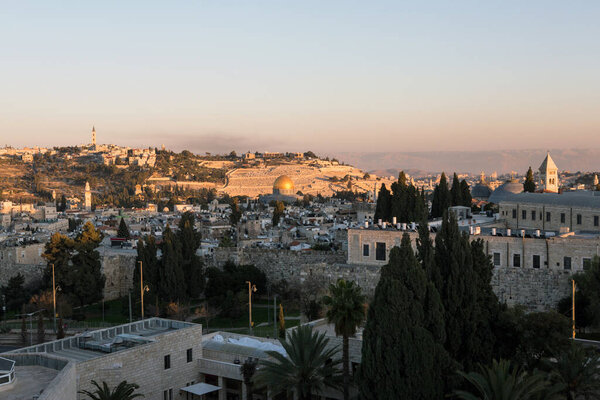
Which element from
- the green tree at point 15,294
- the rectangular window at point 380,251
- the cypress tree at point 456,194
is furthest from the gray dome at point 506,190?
the green tree at point 15,294

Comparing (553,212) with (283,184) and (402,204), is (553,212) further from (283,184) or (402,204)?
(283,184)

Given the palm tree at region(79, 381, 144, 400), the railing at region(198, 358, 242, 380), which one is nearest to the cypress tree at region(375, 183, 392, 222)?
the railing at region(198, 358, 242, 380)

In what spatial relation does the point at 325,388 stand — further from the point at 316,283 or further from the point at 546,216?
the point at 546,216

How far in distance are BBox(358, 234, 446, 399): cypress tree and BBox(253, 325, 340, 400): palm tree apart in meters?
1.20

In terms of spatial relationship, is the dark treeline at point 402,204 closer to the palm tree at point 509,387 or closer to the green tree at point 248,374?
the green tree at point 248,374

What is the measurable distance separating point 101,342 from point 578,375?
40.9 ft

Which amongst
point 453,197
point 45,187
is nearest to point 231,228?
point 453,197

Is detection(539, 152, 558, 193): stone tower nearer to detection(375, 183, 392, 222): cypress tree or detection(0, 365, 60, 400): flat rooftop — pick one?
detection(375, 183, 392, 222): cypress tree

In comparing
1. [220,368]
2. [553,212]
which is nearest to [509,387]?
[220,368]

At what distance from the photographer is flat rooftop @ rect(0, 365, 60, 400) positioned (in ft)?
Result: 44.6

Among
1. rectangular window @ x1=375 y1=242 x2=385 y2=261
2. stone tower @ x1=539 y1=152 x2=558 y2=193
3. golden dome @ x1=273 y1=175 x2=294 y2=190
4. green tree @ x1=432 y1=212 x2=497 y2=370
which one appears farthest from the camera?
golden dome @ x1=273 y1=175 x2=294 y2=190

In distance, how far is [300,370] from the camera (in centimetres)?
1733

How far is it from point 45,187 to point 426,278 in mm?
147150

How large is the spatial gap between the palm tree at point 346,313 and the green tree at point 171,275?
55.5 ft
